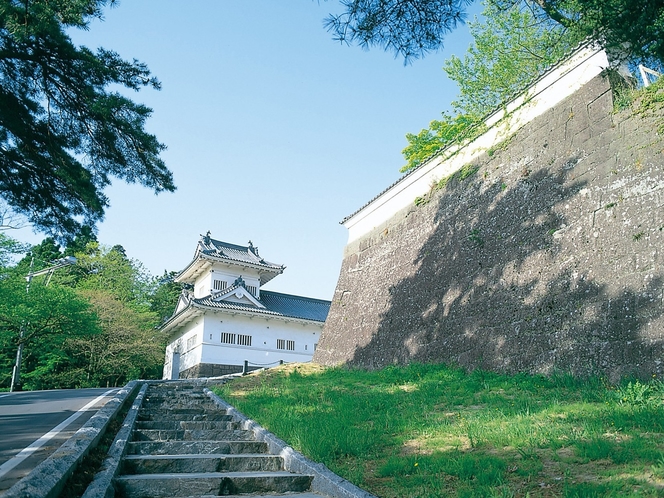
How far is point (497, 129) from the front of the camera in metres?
11.5

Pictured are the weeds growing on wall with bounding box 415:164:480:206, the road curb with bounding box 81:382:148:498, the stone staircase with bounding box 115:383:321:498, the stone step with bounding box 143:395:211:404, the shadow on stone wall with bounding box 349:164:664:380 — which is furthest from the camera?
the weeds growing on wall with bounding box 415:164:480:206

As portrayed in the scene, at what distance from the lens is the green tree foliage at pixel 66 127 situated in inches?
237

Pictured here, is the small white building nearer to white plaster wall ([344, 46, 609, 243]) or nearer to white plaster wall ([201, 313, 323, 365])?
white plaster wall ([201, 313, 323, 365])

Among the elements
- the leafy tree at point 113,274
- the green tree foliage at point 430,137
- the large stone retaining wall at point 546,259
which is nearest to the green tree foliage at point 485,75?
the green tree foliage at point 430,137

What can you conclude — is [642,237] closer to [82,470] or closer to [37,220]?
[82,470]

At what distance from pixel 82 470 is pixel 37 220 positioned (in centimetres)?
438

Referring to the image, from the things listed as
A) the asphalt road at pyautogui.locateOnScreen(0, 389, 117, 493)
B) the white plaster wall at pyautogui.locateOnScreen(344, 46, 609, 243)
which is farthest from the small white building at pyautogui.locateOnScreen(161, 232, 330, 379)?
the asphalt road at pyautogui.locateOnScreen(0, 389, 117, 493)

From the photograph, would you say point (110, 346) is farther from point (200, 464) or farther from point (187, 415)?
point (200, 464)

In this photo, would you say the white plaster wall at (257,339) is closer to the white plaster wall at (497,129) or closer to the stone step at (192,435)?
the white plaster wall at (497,129)

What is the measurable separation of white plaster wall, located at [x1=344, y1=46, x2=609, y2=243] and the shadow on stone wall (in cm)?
81

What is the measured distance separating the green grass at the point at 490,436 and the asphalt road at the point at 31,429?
102 inches

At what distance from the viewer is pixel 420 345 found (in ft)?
35.8

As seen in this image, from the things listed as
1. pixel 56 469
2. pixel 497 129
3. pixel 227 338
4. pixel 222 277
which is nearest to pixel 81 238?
pixel 56 469

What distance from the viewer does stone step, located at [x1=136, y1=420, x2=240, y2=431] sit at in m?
6.77
